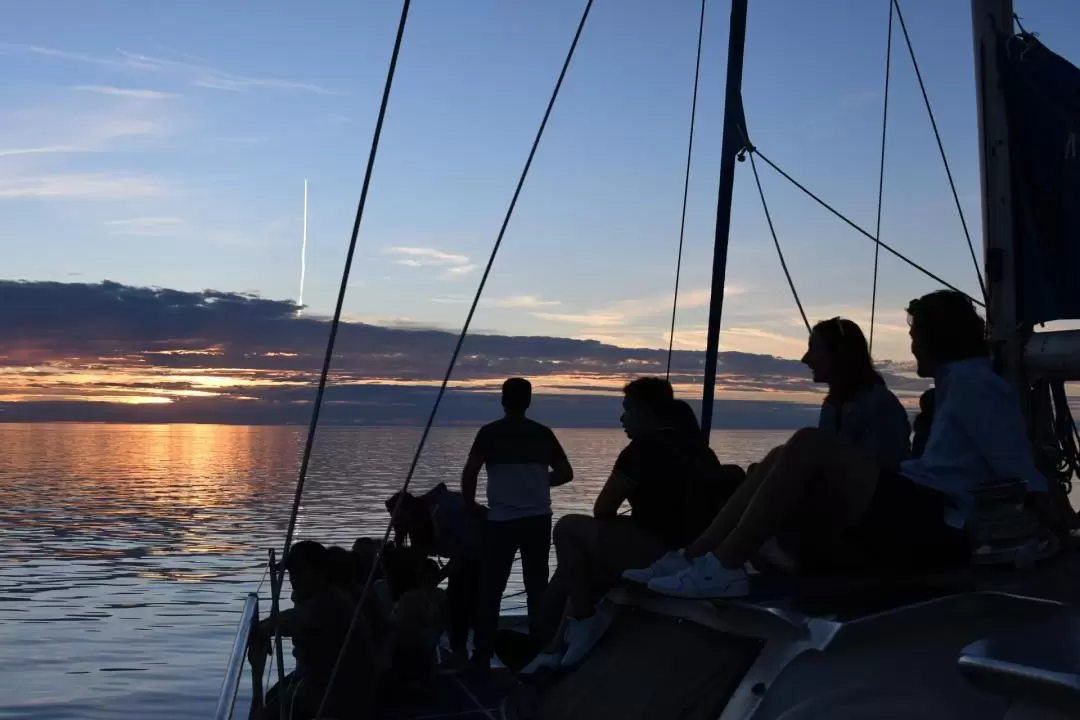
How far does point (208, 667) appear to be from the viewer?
17203 mm

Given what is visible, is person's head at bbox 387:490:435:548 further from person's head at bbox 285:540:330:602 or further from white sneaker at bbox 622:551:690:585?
white sneaker at bbox 622:551:690:585

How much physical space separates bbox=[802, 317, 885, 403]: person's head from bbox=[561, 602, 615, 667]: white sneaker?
1383 millimetres

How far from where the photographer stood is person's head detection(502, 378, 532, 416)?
7617 millimetres

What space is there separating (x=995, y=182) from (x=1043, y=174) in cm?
27

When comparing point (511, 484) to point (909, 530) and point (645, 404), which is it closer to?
point (645, 404)

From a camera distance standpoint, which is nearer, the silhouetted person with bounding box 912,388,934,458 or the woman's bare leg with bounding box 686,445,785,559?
the woman's bare leg with bounding box 686,445,785,559

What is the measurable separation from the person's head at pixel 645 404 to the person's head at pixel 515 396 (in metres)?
2.24

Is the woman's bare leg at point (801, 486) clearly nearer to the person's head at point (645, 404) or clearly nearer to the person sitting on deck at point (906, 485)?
the person sitting on deck at point (906, 485)

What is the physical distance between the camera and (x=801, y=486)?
397 centimetres

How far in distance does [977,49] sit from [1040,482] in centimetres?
402

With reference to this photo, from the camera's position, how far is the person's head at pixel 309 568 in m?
5.63

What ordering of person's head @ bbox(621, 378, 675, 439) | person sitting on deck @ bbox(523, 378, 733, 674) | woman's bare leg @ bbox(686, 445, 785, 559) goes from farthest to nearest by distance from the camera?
A: 1. person's head @ bbox(621, 378, 675, 439)
2. person sitting on deck @ bbox(523, 378, 733, 674)
3. woman's bare leg @ bbox(686, 445, 785, 559)

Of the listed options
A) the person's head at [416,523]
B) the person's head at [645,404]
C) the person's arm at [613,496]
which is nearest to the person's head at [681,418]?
the person's head at [645,404]

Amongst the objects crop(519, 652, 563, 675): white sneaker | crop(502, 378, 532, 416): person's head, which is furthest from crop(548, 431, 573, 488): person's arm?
crop(519, 652, 563, 675): white sneaker
